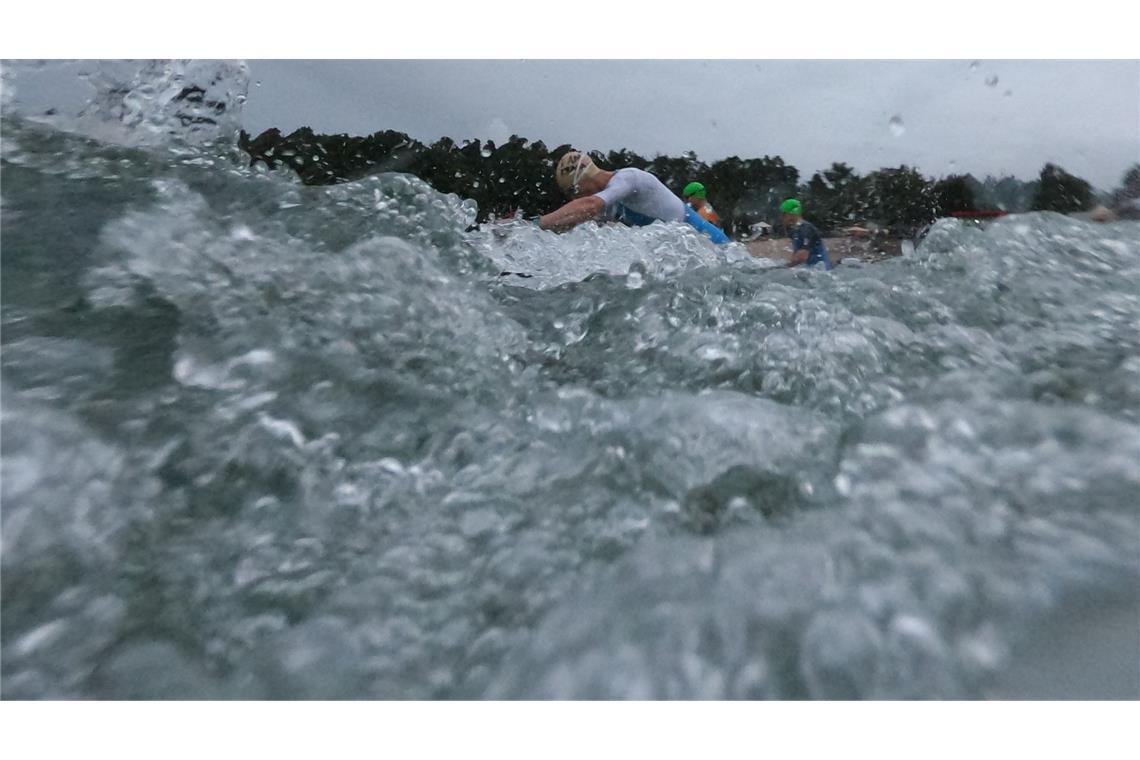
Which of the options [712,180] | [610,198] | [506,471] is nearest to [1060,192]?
[712,180]

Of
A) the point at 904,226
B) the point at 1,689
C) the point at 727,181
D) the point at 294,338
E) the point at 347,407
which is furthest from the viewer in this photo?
Result: the point at 727,181

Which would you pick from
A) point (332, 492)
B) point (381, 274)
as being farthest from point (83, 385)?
point (381, 274)

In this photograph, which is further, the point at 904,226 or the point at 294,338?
the point at 904,226

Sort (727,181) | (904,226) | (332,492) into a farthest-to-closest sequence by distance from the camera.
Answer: (727,181) < (904,226) < (332,492)

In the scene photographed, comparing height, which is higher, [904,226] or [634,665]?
[904,226]

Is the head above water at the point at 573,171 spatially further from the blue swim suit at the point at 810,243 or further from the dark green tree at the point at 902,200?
the dark green tree at the point at 902,200

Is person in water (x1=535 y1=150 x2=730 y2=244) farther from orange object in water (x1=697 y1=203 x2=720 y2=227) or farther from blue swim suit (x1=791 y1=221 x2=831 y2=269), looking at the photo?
blue swim suit (x1=791 y1=221 x2=831 y2=269)

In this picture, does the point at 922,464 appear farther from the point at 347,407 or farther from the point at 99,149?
the point at 99,149
